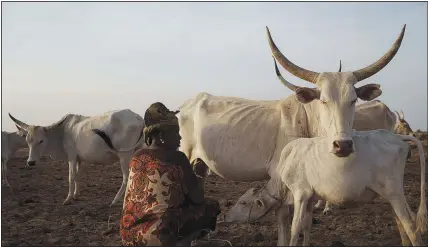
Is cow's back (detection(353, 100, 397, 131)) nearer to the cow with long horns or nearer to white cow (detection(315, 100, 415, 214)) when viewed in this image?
white cow (detection(315, 100, 415, 214))

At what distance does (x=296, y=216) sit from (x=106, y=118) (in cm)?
706

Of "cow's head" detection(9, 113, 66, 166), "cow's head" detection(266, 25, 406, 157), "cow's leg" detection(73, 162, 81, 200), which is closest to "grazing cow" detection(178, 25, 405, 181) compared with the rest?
"cow's head" detection(266, 25, 406, 157)

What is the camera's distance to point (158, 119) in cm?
477

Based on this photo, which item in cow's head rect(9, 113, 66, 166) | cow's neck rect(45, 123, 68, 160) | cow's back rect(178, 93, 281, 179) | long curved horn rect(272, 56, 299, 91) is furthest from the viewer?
cow's neck rect(45, 123, 68, 160)

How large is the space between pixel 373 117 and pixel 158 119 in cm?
567

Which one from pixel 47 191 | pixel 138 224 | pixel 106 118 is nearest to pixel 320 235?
pixel 138 224

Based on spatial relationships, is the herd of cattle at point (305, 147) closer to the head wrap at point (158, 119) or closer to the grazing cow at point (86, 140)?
the grazing cow at point (86, 140)


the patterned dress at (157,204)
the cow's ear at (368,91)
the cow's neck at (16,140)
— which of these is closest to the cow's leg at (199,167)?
the patterned dress at (157,204)

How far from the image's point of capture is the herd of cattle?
4453mm

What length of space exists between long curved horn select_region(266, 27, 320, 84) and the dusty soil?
213cm

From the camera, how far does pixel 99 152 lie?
1052 cm

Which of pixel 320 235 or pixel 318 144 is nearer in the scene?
pixel 318 144

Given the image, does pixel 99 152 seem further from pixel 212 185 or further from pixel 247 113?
pixel 247 113

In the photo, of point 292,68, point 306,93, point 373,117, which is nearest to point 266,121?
point 292,68
